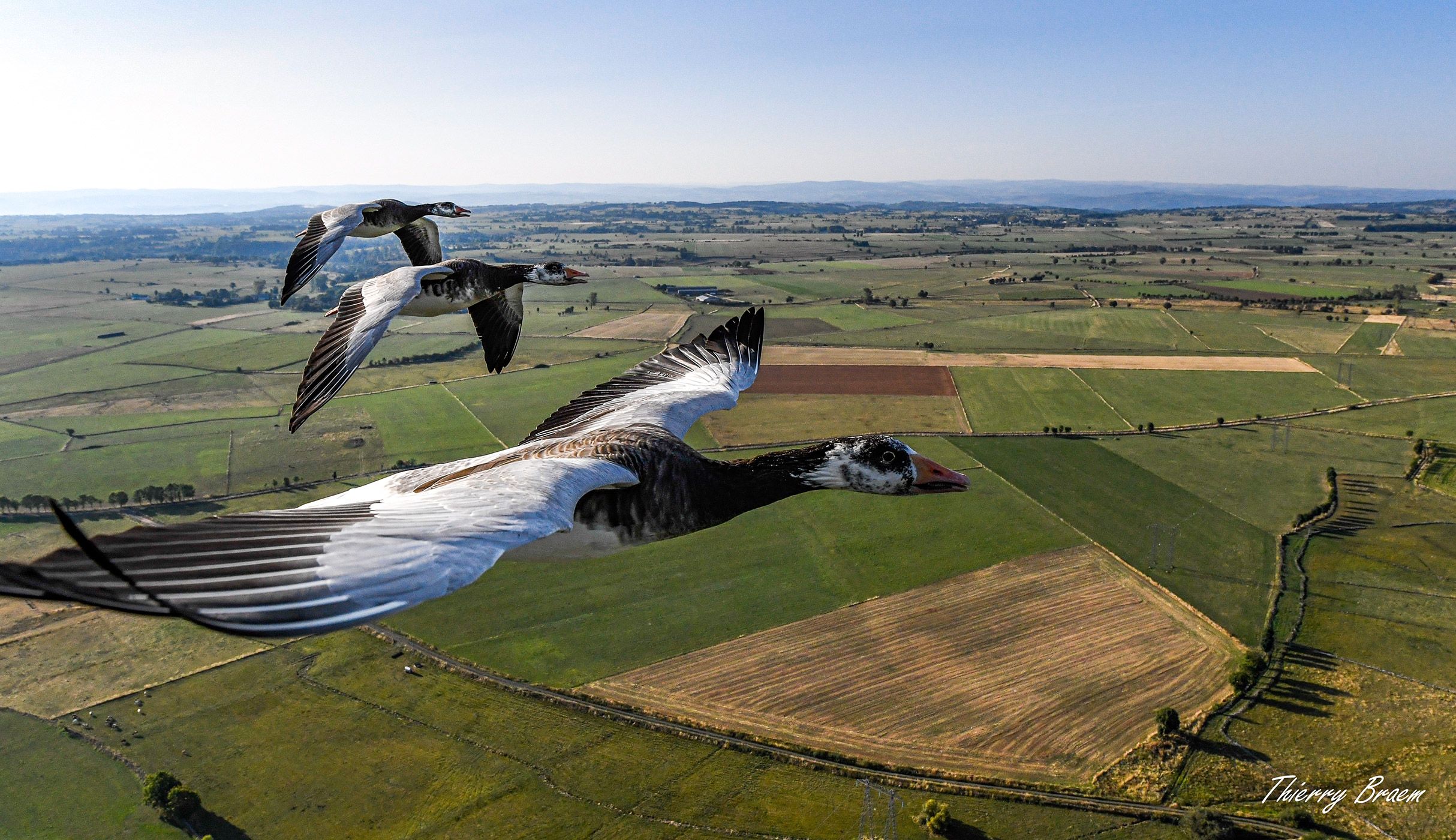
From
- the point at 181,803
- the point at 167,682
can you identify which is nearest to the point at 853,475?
the point at 181,803

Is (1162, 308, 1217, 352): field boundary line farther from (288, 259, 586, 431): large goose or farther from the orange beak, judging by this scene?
(288, 259, 586, 431): large goose

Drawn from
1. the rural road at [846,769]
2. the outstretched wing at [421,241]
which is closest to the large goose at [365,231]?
the outstretched wing at [421,241]

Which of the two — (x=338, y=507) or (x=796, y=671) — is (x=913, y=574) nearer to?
(x=796, y=671)

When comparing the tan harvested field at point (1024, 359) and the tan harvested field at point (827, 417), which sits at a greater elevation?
the tan harvested field at point (1024, 359)

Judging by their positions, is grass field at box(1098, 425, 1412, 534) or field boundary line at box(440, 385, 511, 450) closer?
grass field at box(1098, 425, 1412, 534)

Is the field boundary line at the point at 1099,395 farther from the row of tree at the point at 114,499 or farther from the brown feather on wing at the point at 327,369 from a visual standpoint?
the row of tree at the point at 114,499

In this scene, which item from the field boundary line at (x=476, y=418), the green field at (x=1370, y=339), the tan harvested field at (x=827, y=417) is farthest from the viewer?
the green field at (x=1370, y=339)

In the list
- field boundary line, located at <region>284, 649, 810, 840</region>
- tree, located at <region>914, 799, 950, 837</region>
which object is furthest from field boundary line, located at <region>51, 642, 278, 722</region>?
tree, located at <region>914, 799, 950, 837</region>
